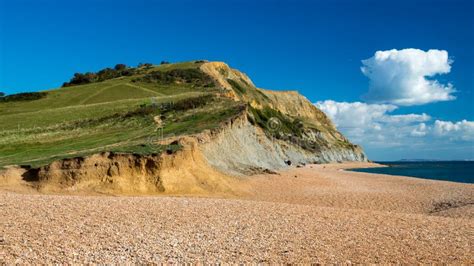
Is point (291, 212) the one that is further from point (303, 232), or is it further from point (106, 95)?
point (106, 95)

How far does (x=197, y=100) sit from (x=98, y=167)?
82.5 feet

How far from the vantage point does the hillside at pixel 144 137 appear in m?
20.4

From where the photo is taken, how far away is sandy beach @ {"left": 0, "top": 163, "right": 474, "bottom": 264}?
9.07 metres

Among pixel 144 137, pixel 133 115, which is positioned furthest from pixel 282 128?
pixel 144 137

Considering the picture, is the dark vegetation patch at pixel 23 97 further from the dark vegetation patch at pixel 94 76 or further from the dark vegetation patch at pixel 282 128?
the dark vegetation patch at pixel 282 128

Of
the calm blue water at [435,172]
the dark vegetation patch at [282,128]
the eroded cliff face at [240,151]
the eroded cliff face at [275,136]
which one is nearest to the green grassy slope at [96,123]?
the eroded cliff face at [240,151]

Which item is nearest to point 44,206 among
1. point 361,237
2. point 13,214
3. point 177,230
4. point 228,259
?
point 13,214

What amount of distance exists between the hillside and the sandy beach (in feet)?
17.4

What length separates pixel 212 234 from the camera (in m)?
11.0

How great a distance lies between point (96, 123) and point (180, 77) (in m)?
33.2

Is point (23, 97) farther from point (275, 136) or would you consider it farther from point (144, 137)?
point (144, 137)

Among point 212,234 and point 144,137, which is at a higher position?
point 144,137

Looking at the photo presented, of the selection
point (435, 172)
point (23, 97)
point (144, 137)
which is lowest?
point (435, 172)

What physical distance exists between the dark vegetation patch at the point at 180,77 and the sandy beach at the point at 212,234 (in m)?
54.1
